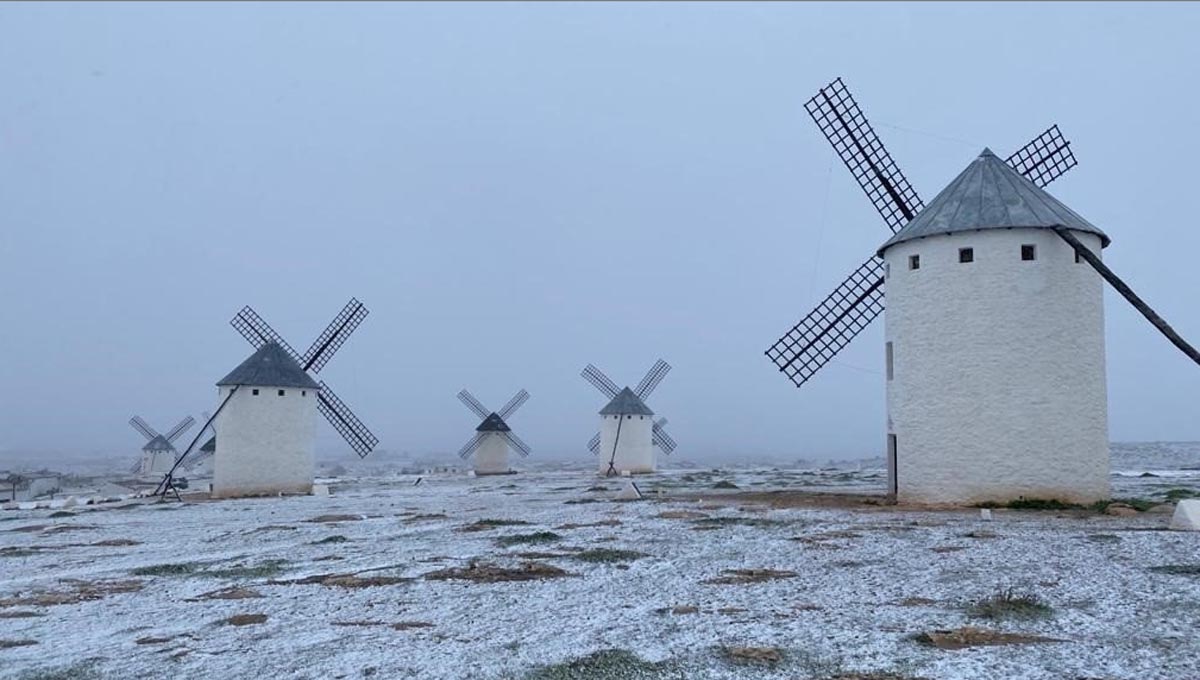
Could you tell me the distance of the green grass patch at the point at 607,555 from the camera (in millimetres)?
12219

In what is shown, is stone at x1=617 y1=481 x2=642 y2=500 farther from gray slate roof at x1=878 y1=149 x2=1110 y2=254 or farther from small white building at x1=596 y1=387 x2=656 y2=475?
small white building at x1=596 y1=387 x2=656 y2=475

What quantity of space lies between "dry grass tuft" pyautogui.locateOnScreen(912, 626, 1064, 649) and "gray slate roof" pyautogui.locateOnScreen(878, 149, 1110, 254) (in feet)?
43.0

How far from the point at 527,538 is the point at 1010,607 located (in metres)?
8.56

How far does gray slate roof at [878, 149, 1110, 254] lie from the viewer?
1830 cm

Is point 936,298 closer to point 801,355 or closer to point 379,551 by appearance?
point 801,355

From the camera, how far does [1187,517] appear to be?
543 inches

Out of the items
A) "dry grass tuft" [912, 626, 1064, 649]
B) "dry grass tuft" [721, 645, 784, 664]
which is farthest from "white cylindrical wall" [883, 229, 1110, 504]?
"dry grass tuft" [721, 645, 784, 664]

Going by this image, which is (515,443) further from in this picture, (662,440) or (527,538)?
(527,538)

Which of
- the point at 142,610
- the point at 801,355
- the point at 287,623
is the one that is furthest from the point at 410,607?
the point at 801,355

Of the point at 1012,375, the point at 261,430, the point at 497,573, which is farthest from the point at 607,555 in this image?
the point at 261,430

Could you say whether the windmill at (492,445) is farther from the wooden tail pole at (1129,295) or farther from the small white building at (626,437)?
the wooden tail pole at (1129,295)

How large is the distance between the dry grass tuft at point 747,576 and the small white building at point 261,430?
23.3 metres

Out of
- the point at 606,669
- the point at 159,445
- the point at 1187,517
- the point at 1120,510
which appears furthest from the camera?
the point at 159,445

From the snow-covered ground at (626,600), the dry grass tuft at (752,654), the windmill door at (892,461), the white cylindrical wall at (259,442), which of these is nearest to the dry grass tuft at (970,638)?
the snow-covered ground at (626,600)
